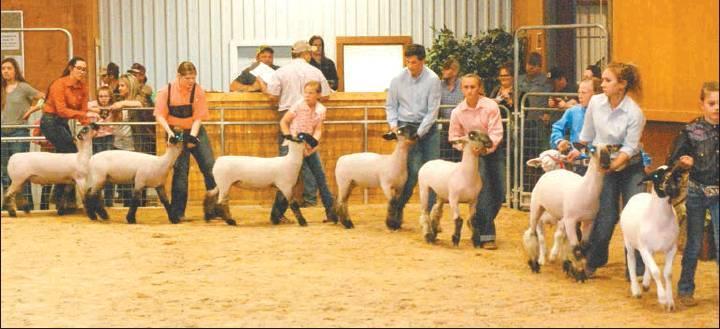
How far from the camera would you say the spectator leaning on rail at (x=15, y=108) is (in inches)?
518

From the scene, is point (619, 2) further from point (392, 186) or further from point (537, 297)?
point (537, 297)

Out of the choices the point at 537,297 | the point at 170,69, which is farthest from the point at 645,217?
the point at 170,69

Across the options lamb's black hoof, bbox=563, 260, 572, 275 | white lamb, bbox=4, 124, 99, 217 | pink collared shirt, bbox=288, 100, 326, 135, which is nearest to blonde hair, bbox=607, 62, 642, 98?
lamb's black hoof, bbox=563, 260, 572, 275

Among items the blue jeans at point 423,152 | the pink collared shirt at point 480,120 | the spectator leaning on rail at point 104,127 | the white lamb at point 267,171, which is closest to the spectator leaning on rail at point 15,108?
the spectator leaning on rail at point 104,127

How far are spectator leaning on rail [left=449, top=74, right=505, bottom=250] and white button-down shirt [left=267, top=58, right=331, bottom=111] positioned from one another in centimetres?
359

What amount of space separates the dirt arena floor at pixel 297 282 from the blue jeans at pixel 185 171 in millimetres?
348

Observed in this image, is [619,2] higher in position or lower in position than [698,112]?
higher

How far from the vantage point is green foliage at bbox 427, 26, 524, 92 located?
1822 centimetres

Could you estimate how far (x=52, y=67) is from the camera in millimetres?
16984

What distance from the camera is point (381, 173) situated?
39.3 ft

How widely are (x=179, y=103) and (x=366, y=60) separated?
7.08 m

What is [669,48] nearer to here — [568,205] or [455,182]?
[455,182]

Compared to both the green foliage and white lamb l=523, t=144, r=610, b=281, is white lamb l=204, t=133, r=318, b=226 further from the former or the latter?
the green foliage

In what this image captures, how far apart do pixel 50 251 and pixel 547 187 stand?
3.99 meters
